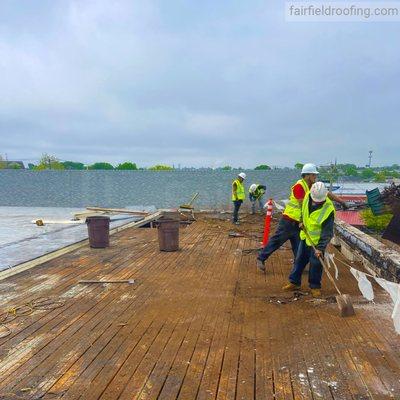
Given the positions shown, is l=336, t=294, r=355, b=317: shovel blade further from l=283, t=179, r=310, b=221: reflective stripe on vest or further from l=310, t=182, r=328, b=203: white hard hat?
l=283, t=179, r=310, b=221: reflective stripe on vest

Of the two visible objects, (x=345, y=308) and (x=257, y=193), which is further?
(x=257, y=193)

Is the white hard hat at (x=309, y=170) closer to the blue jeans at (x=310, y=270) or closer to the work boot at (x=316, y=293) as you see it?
the blue jeans at (x=310, y=270)

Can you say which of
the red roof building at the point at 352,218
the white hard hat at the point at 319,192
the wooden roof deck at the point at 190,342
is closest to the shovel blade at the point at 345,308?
the wooden roof deck at the point at 190,342

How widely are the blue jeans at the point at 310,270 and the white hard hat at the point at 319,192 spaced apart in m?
0.64

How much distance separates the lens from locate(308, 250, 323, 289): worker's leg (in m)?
5.10

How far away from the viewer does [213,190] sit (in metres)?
18.8

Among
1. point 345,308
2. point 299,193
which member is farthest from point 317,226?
point 345,308

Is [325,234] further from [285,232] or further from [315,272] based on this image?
[285,232]

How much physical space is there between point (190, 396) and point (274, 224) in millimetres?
9512

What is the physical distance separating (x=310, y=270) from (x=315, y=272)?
9cm

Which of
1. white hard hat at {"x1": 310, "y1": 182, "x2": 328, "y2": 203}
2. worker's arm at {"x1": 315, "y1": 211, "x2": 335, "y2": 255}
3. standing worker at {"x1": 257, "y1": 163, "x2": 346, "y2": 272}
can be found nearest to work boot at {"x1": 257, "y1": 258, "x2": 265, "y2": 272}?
standing worker at {"x1": 257, "y1": 163, "x2": 346, "y2": 272}

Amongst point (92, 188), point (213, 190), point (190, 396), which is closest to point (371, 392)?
point (190, 396)

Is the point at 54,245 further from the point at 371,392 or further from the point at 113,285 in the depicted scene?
the point at 371,392

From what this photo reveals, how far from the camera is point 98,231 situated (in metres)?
8.18
